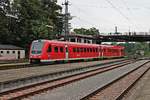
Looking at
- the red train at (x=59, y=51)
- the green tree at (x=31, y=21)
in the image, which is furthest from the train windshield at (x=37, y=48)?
the green tree at (x=31, y=21)

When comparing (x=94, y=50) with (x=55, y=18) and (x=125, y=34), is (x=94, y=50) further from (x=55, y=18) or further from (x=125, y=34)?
(x=125, y=34)

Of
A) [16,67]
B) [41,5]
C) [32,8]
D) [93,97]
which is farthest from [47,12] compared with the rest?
[93,97]

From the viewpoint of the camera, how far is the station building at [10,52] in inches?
2584

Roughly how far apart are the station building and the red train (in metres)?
16.6

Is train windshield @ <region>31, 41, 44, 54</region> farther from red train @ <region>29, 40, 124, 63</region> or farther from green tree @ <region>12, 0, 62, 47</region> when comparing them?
green tree @ <region>12, 0, 62, 47</region>

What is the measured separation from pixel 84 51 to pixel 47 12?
3965cm

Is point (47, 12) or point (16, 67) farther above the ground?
point (47, 12)

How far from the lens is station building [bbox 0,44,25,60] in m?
65.6

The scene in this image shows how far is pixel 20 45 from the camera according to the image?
263 ft

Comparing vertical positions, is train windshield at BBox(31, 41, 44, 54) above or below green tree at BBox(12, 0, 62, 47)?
below

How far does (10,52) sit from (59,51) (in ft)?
88.6

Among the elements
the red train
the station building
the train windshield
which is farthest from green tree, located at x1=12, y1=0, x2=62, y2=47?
the train windshield

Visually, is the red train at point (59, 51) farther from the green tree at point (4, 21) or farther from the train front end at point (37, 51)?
the green tree at point (4, 21)

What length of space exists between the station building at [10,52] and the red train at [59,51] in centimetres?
1656
